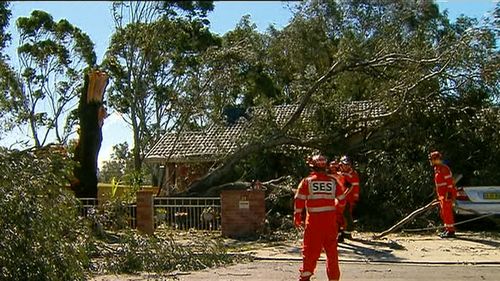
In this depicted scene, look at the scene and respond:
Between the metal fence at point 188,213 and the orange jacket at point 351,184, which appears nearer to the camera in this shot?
the orange jacket at point 351,184

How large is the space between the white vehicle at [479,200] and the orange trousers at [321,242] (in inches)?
293

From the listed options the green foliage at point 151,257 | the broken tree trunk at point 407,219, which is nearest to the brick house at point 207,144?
the broken tree trunk at point 407,219

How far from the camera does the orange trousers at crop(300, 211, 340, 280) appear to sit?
360 inches

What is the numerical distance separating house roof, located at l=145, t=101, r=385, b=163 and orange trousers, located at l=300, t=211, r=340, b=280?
1006cm

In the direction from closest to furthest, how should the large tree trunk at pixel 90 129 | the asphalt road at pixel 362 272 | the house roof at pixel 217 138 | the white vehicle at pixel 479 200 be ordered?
the asphalt road at pixel 362 272 → the white vehicle at pixel 479 200 → the house roof at pixel 217 138 → the large tree trunk at pixel 90 129

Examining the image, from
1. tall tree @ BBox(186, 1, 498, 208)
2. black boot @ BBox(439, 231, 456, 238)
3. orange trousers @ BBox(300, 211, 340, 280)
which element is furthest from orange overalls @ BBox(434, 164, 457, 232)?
orange trousers @ BBox(300, 211, 340, 280)

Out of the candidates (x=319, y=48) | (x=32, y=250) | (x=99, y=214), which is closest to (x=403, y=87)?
(x=99, y=214)

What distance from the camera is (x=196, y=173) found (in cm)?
2511

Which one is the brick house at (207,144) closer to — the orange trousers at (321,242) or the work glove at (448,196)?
the work glove at (448,196)

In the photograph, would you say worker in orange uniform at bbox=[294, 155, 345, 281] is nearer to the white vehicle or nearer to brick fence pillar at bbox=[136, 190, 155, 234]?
the white vehicle

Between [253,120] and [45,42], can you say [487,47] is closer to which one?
[253,120]

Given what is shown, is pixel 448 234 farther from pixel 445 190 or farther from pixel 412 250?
pixel 412 250

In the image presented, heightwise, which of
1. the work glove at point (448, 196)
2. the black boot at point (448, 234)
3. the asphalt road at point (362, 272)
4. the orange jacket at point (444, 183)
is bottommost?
the asphalt road at point (362, 272)

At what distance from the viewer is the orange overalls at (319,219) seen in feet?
30.2
